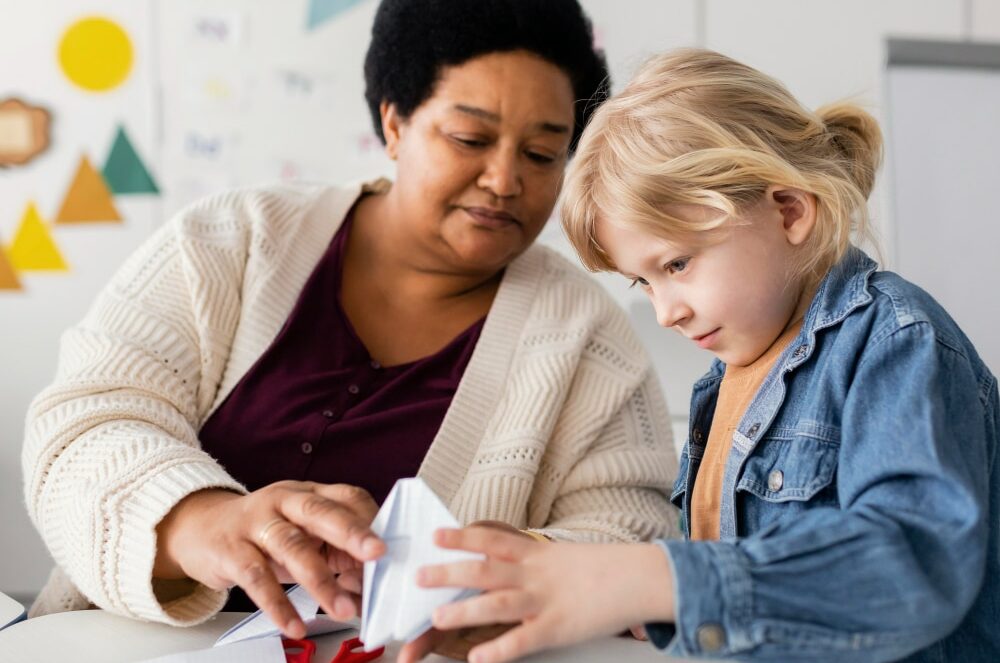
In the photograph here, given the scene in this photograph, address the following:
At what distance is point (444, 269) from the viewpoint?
1.34 m

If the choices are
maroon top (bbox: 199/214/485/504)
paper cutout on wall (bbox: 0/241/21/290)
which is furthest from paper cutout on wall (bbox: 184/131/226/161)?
maroon top (bbox: 199/214/485/504)

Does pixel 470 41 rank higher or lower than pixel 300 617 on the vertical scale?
higher

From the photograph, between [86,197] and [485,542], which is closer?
[485,542]

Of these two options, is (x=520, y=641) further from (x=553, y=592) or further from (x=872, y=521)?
(x=872, y=521)

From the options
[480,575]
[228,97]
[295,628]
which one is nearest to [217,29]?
[228,97]

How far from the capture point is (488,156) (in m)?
1.23

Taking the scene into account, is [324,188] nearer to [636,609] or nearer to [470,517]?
[470,517]

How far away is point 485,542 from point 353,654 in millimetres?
207

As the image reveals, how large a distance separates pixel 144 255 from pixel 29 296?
1.48 metres

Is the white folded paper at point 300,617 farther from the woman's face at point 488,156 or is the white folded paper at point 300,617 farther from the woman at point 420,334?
the woman's face at point 488,156

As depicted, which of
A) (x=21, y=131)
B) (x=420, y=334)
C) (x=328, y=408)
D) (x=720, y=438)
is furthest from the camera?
(x=21, y=131)

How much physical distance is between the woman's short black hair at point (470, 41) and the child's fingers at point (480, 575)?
737mm

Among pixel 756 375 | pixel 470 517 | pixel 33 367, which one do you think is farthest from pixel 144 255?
pixel 33 367

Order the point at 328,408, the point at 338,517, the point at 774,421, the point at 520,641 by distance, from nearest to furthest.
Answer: the point at 520,641 → the point at 338,517 → the point at 774,421 → the point at 328,408
